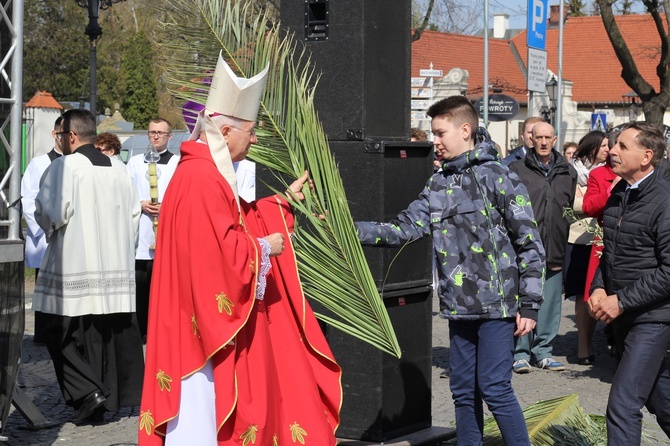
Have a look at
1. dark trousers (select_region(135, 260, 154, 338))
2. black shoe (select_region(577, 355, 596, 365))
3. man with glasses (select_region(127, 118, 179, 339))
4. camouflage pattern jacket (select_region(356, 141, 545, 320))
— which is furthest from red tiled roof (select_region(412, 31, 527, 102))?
camouflage pattern jacket (select_region(356, 141, 545, 320))

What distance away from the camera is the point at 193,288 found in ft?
14.0

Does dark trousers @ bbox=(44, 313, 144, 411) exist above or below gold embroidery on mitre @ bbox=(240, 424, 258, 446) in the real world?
below

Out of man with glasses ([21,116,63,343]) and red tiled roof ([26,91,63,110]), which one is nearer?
man with glasses ([21,116,63,343])

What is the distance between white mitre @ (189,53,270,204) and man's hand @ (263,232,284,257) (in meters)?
0.22

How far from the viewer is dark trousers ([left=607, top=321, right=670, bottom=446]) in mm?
5312

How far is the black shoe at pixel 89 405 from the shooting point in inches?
286

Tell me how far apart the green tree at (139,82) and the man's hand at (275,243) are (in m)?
46.1

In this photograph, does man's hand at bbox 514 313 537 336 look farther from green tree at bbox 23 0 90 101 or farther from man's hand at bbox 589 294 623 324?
green tree at bbox 23 0 90 101

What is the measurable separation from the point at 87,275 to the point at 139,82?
44.2 meters

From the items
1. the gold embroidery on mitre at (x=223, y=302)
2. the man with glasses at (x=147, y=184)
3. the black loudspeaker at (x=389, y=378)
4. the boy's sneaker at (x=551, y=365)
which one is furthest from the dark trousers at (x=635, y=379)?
the man with glasses at (x=147, y=184)

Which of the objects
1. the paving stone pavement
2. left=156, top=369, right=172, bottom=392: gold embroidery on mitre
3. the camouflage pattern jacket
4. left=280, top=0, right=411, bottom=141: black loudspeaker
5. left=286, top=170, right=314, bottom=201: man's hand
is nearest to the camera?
left=156, top=369, right=172, bottom=392: gold embroidery on mitre

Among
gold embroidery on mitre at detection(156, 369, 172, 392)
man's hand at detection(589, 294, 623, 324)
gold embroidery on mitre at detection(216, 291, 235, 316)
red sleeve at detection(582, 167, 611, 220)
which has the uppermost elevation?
red sleeve at detection(582, 167, 611, 220)

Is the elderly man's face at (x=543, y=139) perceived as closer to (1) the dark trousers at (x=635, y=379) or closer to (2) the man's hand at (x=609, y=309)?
(2) the man's hand at (x=609, y=309)

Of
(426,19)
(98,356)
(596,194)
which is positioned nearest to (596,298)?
(596,194)
